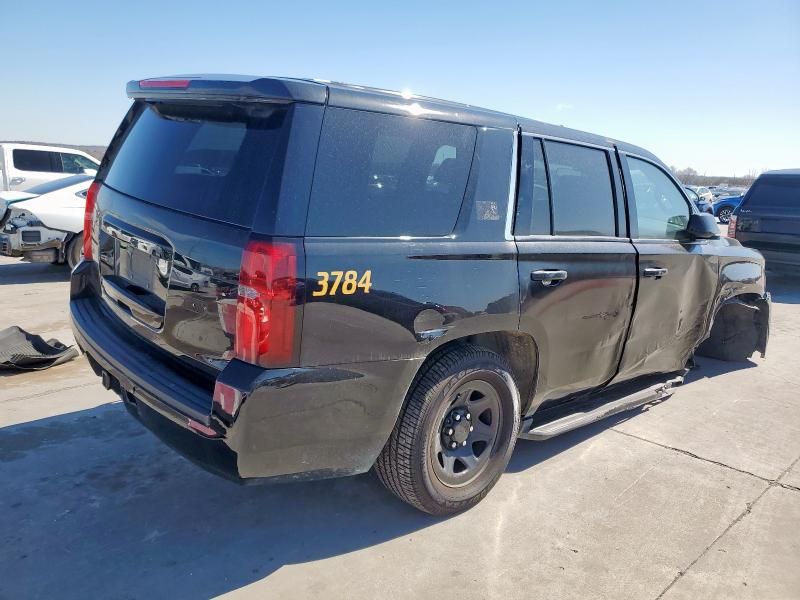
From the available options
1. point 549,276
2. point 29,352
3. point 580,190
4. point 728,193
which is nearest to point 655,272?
point 580,190

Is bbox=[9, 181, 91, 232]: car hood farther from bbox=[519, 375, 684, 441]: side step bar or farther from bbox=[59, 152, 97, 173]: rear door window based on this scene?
bbox=[519, 375, 684, 441]: side step bar

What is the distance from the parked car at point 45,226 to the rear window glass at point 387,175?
22.0 ft

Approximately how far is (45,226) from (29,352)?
13.8 feet

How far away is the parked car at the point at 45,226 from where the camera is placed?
27.1 ft

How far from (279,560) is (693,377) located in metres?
4.39

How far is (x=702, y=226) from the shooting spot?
4457 millimetres

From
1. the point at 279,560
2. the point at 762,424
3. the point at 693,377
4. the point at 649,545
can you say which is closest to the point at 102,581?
the point at 279,560

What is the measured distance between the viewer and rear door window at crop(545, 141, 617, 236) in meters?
3.55

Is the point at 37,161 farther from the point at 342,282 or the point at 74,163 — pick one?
the point at 342,282

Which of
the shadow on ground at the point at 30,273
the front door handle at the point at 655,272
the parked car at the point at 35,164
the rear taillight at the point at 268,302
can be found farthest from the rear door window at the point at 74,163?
the rear taillight at the point at 268,302

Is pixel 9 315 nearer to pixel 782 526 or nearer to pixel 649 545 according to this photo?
pixel 649 545

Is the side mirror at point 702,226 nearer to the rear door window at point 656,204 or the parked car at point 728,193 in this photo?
the rear door window at point 656,204

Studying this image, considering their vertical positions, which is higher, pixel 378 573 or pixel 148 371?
pixel 148 371

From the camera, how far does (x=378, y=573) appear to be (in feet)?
8.93
